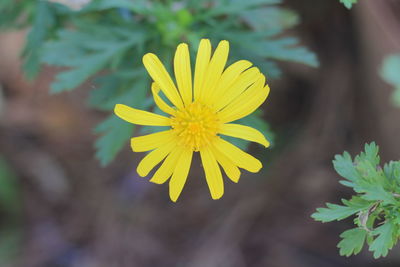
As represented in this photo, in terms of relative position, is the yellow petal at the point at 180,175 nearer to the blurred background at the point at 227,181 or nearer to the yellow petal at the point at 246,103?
the yellow petal at the point at 246,103

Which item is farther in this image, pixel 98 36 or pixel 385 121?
pixel 385 121

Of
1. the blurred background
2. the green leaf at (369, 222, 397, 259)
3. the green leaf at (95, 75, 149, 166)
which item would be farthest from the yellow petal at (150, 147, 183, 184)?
the blurred background

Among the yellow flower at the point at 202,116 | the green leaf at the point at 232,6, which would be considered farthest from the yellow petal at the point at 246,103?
the green leaf at the point at 232,6

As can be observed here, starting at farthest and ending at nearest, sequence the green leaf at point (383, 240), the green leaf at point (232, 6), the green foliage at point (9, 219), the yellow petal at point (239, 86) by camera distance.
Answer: the green foliage at point (9, 219) → the green leaf at point (232, 6) → the yellow petal at point (239, 86) → the green leaf at point (383, 240)

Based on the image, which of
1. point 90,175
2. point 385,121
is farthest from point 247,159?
point 90,175

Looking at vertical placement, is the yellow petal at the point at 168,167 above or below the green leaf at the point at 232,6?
below

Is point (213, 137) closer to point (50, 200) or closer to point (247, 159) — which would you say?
point (247, 159)

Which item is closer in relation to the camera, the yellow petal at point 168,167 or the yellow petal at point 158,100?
the yellow petal at point 158,100
